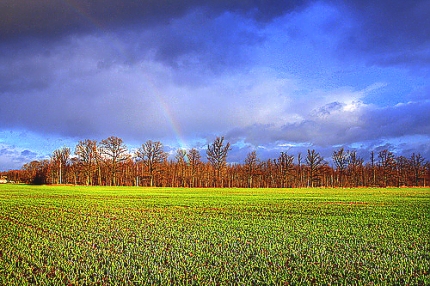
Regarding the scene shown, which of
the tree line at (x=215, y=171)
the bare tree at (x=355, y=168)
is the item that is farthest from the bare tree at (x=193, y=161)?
the bare tree at (x=355, y=168)

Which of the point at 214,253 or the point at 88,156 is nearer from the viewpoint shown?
the point at 214,253

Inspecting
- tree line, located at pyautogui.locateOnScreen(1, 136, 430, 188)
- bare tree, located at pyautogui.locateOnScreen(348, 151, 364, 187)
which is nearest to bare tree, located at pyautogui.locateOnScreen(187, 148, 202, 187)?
tree line, located at pyautogui.locateOnScreen(1, 136, 430, 188)

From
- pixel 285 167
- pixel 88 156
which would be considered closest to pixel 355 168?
pixel 285 167

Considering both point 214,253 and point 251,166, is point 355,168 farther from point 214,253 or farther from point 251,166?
point 214,253

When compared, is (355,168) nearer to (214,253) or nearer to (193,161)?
(193,161)

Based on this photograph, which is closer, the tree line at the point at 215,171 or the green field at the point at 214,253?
the green field at the point at 214,253

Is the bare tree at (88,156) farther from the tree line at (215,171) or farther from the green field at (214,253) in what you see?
the green field at (214,253)

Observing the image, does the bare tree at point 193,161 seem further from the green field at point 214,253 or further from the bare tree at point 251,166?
the green field at point 214,253

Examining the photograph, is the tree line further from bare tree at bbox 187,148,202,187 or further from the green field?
the green field

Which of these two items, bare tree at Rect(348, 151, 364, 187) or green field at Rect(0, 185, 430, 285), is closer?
green field at Rect(0, 185, 430, 285)

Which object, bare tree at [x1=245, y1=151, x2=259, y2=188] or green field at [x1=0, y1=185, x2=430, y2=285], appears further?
bare tree at [x1=245, y1=151, x2=259, y2=188]

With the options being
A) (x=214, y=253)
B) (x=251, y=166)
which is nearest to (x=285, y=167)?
(x=251, y=166)

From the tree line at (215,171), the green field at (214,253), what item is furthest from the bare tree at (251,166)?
the green field at (214,253)

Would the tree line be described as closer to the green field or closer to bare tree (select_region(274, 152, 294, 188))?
bare tree (select_region(274, 152, 294, 188))
